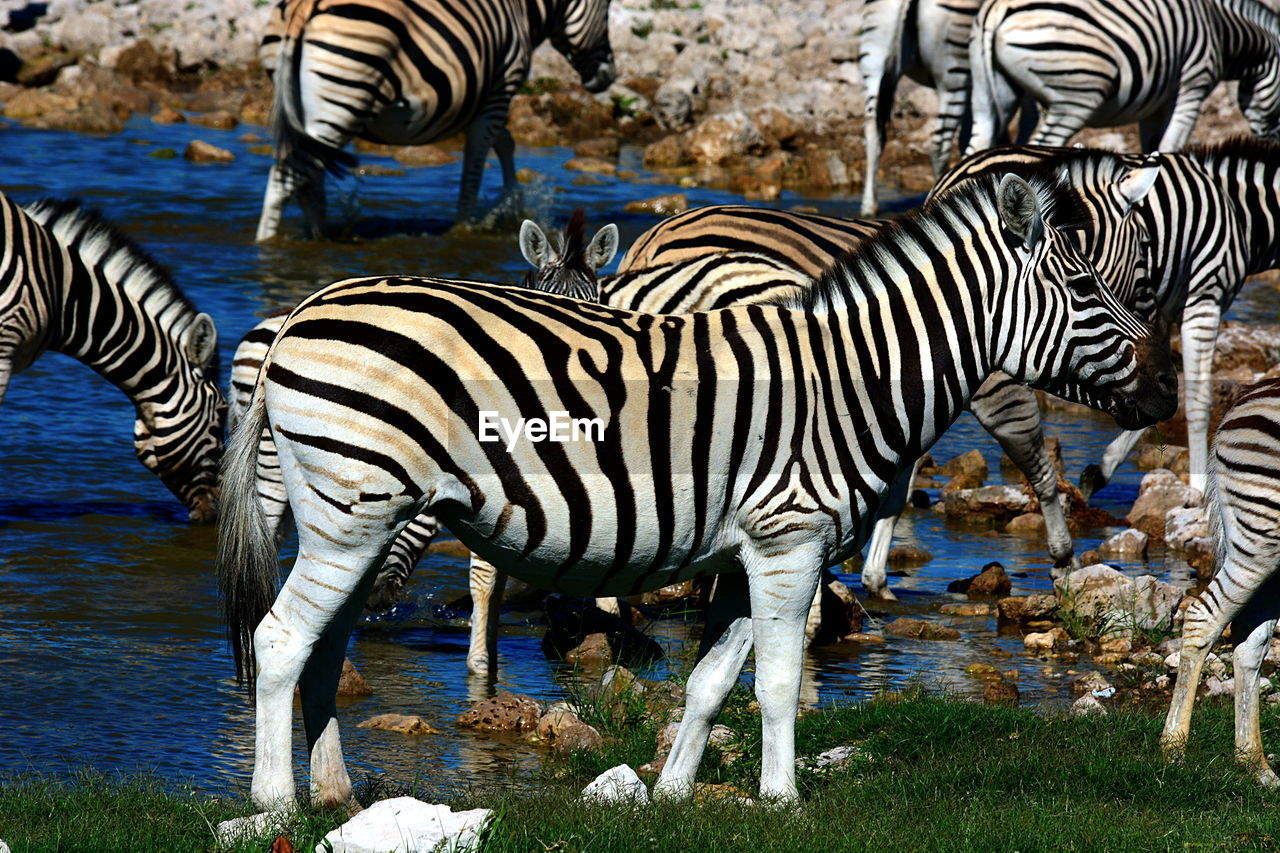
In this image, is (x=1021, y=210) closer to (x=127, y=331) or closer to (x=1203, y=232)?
(x=1203, y=232)

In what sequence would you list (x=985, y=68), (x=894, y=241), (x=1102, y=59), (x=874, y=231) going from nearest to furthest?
(x=894, y=241) → (x=874, y=231) → (x=1102, y=59) → (x=985, y=68)

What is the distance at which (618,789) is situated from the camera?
586 cm

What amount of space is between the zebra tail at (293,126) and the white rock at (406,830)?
39.5 ft

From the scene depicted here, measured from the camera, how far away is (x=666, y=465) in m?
5.54

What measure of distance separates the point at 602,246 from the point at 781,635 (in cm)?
412

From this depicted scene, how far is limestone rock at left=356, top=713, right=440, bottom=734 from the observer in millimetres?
7168

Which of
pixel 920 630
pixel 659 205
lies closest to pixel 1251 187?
pixel 920 630

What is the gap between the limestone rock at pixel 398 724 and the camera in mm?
7168

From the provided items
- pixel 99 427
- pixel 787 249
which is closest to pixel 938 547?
pixel 787 249

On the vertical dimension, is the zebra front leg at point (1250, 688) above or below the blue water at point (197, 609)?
above

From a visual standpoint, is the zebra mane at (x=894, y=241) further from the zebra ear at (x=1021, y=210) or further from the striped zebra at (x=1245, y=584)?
the striped zebra at (x=1245, y=584)

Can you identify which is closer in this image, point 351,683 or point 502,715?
point 502,715

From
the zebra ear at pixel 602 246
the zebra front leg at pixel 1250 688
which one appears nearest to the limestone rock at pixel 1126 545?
the zebra front leg at pixel 1250 688

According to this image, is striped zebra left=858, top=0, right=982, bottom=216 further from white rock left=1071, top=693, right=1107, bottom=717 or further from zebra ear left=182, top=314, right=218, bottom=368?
white rock left=1071, top=693, right=1107, bottom=717
